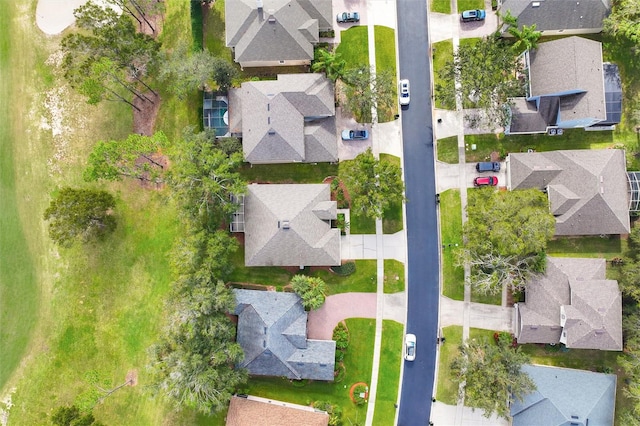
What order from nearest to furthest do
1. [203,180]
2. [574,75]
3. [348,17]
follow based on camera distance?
1. [203,180]
2. [574,75]
3. [348,17]

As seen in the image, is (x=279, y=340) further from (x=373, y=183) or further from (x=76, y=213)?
(x=76, y=213)

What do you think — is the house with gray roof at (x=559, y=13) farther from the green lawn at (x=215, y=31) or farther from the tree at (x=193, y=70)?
the green lawn at (x=215, y=31)

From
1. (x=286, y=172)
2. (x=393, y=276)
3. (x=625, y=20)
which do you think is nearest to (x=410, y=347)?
(x=393, y=276)

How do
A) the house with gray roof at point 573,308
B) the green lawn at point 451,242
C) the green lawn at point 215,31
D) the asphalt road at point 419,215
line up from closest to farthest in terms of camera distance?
the house with gray roof at point 573,308 < the asphalt road at point 419,215 < the green lawn at point 451,242 < the green lawn at point 215,31

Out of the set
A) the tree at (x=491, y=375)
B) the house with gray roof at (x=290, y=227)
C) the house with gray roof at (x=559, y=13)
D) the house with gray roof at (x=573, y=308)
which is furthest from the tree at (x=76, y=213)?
the house with gray roof at (x=559, y=13)

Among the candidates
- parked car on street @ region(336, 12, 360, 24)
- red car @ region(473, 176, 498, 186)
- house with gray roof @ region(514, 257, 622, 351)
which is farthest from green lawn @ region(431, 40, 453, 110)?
house with gray roof @ region(514, 257, 622, 351)

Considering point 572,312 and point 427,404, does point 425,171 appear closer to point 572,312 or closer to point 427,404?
point 572,312

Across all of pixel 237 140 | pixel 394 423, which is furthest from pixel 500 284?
pixel 237 140
